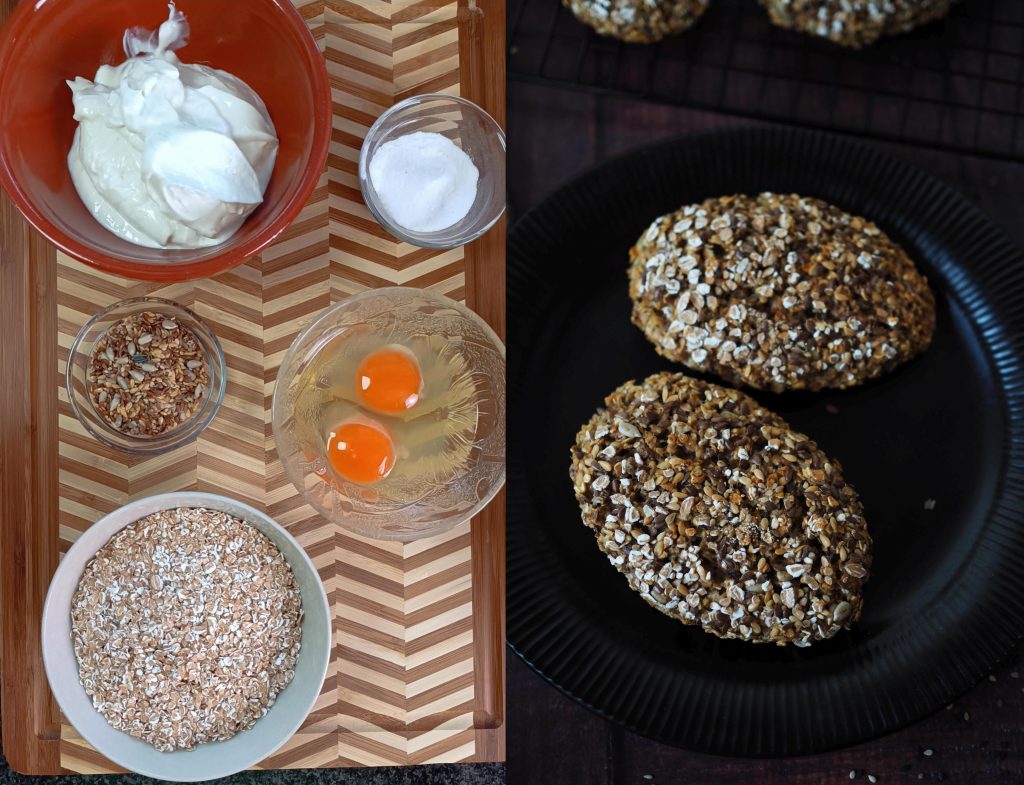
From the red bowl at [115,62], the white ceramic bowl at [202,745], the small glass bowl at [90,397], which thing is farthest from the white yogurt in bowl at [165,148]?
the white ceramic bowl at [202,745]

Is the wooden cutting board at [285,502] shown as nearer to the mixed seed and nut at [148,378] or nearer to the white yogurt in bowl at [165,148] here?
the mixed seed and nut at [148,378]

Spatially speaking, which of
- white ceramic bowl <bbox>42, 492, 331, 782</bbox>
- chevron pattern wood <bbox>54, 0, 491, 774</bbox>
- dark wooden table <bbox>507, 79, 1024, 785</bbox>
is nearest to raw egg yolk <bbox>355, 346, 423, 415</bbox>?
chevron pattern wood <bbox>54, 0, 491, 774</bbox>

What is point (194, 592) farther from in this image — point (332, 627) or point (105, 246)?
point (105, 246)

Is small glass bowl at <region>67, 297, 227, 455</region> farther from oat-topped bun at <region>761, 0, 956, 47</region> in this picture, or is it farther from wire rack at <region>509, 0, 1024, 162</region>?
oat-topped bun at <region>761, 0, 956, 47</region>

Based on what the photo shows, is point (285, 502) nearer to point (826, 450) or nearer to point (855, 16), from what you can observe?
point (826, 450)

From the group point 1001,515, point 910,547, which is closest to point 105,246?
point 910,547
